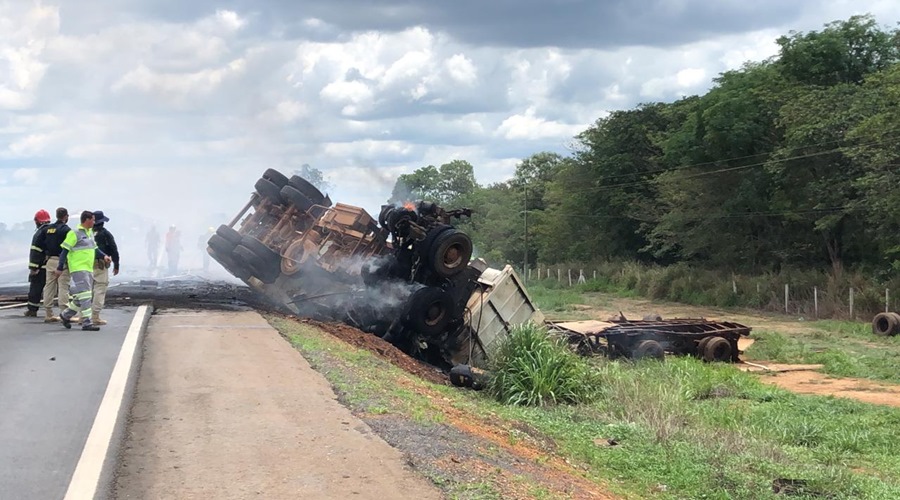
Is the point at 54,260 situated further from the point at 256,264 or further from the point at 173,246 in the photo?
the point at 173,246

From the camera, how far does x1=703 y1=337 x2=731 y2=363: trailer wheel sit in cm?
2033

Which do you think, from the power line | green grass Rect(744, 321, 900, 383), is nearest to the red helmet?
green grass Rect(744, 321, 900, 383)

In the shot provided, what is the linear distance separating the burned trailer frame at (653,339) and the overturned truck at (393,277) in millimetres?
1543

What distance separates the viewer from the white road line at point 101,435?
557 cm

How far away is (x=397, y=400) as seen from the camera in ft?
29.9

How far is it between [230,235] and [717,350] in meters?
11.7

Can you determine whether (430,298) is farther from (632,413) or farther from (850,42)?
(850,42)

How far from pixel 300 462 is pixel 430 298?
11716mm

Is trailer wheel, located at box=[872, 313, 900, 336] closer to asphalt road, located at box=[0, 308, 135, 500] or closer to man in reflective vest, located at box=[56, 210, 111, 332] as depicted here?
asphalt road, located at box=[0, 308, 135, 500]

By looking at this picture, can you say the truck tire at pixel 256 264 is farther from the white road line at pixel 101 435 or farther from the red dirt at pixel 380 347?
the white road line at pixel 101 435

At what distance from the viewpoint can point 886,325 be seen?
2630cm

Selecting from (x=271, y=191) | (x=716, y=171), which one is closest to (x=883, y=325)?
(x=716, y=171)

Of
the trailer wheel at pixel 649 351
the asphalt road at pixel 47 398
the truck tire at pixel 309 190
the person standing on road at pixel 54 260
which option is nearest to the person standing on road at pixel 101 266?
the asphalt road at pixel 47 398

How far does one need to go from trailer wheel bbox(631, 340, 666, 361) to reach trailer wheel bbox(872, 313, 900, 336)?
10.4 metres
